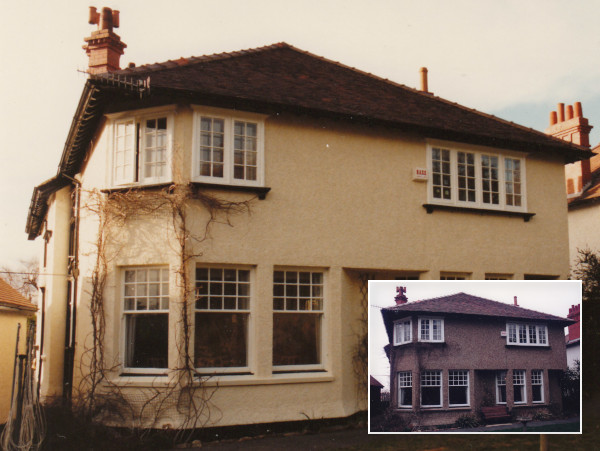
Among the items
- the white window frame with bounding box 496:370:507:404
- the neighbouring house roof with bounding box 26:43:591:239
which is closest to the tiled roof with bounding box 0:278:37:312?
the neighbouring house roof with bounding box 26:43:591:239

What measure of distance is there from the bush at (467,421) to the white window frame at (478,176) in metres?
7.38

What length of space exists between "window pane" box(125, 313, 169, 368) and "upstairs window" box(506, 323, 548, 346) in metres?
6.35

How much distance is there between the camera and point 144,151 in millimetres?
12234

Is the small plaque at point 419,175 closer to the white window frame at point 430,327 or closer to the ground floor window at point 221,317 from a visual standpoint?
the ground floor window at point 221,317

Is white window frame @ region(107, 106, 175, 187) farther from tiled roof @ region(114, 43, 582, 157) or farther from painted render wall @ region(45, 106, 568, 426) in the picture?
tiled roof @ region(114, 43, 582, 157)

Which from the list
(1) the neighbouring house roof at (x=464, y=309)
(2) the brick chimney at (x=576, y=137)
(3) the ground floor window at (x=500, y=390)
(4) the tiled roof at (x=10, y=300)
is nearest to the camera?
(3) the ground floor window at (x=500, y=390)

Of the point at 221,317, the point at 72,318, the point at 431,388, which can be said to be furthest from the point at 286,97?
the point at 431,388

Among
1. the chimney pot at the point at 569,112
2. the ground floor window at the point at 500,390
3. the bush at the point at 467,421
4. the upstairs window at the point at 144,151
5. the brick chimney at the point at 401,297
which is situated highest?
the chimney pot at the point at 569,112

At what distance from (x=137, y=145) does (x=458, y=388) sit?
7.66 metres

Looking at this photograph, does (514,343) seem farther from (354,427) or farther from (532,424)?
(354,427)

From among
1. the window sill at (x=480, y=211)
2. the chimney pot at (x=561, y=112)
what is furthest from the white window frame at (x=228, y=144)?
the chimney pot at (x=561, y=112)

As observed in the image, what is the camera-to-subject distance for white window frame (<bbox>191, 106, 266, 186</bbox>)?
39.4 ft

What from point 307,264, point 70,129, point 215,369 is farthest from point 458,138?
point 70,129

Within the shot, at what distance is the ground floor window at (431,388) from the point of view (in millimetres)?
7254
